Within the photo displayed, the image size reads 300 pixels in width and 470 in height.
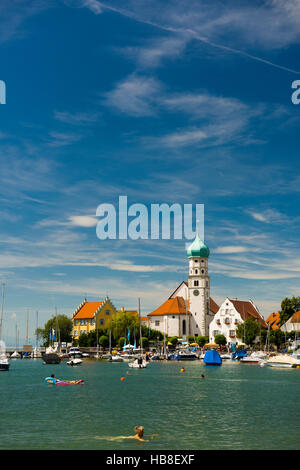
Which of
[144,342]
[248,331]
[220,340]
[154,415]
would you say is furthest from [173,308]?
[154,415]

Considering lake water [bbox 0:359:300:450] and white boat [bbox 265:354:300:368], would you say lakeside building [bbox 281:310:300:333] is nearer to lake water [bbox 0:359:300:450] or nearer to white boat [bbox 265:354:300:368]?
white boat [bbox 265:354:300:368]

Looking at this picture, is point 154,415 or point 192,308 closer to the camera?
point 154,415

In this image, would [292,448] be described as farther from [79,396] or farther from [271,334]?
[271,334]

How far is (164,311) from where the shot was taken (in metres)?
194

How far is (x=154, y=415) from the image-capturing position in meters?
Answer: 46.7

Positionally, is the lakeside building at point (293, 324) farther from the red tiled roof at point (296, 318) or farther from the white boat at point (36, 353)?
the white boat at point (36, 353)

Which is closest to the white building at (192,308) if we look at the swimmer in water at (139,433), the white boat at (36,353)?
the white boat at (36,353)

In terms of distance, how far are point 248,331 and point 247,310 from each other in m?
25.2

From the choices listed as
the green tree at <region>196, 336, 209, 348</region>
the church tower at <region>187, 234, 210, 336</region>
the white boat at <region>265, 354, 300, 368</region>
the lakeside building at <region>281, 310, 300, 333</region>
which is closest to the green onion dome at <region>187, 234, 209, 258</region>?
the church tower at <region>187, 234, 210, 336</region>

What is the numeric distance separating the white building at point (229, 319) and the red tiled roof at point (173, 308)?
520 inches

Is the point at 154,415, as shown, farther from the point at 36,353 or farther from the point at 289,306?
the point at 36,353

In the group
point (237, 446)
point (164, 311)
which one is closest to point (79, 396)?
point (237, 446)

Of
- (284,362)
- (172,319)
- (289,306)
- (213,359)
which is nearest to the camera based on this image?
(213,359)
